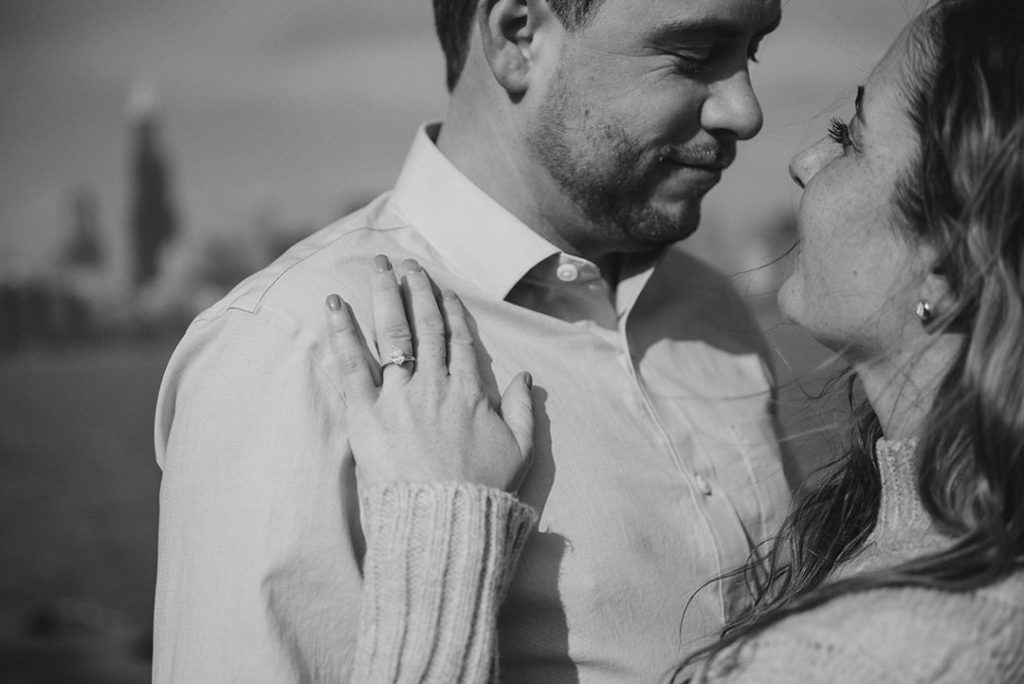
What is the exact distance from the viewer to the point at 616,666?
148cm

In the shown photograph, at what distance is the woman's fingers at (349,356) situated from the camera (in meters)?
1.38

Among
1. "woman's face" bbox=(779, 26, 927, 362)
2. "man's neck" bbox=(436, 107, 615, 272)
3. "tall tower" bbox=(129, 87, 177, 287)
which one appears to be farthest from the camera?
"tall tower" bbox=(129, 87, 177, 287)

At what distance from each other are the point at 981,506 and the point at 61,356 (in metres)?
2.37

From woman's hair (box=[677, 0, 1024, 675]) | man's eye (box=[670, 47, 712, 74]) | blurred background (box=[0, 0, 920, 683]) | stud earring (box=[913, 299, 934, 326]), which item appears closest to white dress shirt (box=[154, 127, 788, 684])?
woman's hair (box=[677, 0, 1024, 675])

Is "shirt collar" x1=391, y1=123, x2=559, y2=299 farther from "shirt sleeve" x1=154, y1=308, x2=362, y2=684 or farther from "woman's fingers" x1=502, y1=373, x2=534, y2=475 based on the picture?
"shirt sleeve" x1=154, y1=308, x2=362, y2=684

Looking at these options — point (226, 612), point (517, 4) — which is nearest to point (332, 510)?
point (226, 612)

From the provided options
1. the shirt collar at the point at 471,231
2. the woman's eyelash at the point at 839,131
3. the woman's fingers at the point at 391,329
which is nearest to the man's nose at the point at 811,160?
the woman's eyelash at the point at 839,131

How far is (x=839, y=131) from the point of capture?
1537 mm

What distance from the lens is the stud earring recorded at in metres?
1.35

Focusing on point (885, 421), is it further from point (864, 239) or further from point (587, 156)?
point (587, 156)

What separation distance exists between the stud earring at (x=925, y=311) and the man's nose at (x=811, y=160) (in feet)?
0.95

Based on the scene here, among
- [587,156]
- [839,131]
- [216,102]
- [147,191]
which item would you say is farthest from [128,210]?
[839,131]

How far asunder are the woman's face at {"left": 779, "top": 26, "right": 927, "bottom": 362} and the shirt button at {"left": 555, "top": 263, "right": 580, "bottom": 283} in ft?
1.21

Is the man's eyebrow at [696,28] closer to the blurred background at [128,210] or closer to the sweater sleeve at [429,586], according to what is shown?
the sweater sleeve at [429,586]
